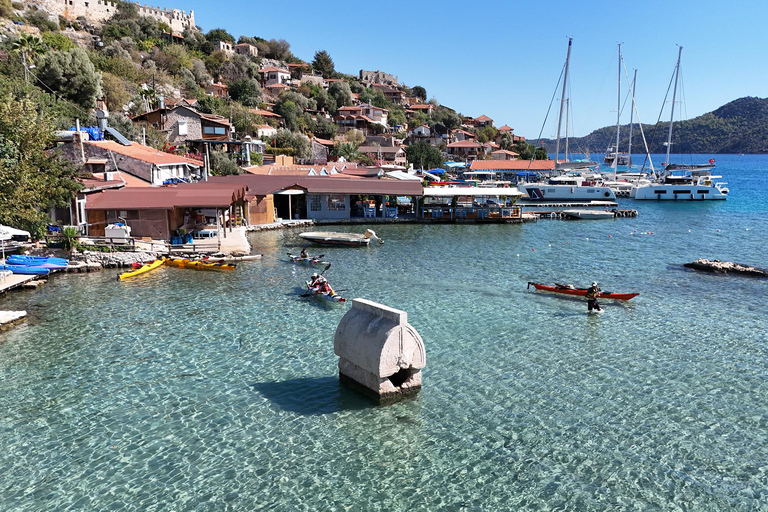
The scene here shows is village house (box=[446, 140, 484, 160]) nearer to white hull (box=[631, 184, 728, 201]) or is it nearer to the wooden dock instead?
white hull (box=[631, 184, 728, 201])

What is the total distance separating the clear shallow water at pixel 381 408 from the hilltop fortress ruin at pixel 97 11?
93067mm

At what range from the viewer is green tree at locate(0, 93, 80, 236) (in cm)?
2612

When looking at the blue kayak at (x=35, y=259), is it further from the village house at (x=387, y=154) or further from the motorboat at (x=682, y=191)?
the motorboat at (x=682, y=191)

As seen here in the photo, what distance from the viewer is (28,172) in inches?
1069

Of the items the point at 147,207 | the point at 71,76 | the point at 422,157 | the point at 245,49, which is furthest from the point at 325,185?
the point at 245,49

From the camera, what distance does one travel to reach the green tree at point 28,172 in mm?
26125

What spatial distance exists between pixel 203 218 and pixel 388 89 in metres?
130

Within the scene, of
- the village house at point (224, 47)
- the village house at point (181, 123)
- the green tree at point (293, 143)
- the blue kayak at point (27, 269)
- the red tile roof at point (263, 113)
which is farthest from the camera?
the village house at point (224, 47)

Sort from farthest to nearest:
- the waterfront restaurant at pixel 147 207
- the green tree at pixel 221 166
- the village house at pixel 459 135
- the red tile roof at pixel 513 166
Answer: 1. the village house at pixel 459 135
2. the red tile roof at pixel 513 166
3. the green tree at pixel 221 166
4. the waterfront restaurant at pixel 147 207

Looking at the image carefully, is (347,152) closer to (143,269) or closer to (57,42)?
(57,42)

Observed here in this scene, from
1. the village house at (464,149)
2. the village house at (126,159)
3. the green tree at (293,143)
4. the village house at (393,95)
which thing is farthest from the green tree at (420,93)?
the village house at (126,159)

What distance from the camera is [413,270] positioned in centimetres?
2969

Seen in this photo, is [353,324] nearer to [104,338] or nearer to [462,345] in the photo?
[462,345]

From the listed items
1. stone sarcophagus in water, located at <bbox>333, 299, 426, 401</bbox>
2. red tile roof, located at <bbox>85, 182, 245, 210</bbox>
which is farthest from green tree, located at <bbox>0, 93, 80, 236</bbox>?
stone sarcophagus in water, located at <bbox>333, 299, 426, 401</bbox>
